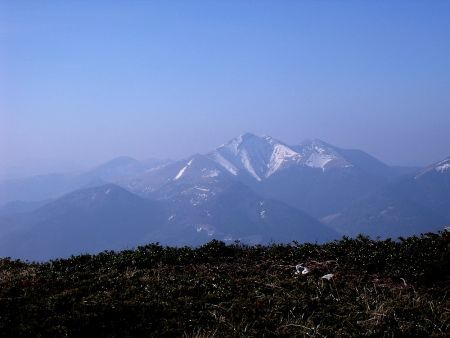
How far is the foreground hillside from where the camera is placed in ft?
32.3

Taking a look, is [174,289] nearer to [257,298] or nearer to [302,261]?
[257,298]

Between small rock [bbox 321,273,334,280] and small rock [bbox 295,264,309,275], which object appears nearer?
small rock [bbox 321,273,334,280]

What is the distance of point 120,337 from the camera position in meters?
9.57

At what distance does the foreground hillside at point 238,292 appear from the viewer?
9852mm

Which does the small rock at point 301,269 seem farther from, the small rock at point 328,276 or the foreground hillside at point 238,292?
the small rock at point 328,276

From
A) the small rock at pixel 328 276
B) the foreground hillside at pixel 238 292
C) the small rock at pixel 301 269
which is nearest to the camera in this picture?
the foreground hillside at pixel 238 292

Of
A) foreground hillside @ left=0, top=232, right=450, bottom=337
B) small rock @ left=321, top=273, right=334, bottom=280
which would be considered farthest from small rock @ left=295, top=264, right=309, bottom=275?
small rock @ left=321, top=273, right=334, bottom=280

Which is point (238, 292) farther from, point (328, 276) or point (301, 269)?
point (301, 269)

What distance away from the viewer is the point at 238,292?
38.8ft

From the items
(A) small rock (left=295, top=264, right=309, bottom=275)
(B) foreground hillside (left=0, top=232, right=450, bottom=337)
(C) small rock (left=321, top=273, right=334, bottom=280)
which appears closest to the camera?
(B) foreground hillside (left=0, top=232, right=450, bottom=337)

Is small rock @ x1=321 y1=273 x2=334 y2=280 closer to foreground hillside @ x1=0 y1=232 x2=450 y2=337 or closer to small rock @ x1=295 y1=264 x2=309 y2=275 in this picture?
foreground hillside @ x1=0 y1=232 x2=450 y2=337

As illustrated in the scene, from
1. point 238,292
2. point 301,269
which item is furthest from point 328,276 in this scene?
point 238,292

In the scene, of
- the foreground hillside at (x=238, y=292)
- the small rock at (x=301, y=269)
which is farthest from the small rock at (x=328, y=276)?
the small rock at (x=301, y=269)

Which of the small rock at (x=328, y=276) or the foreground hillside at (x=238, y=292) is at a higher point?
the small rock at (x=328, y=276)
